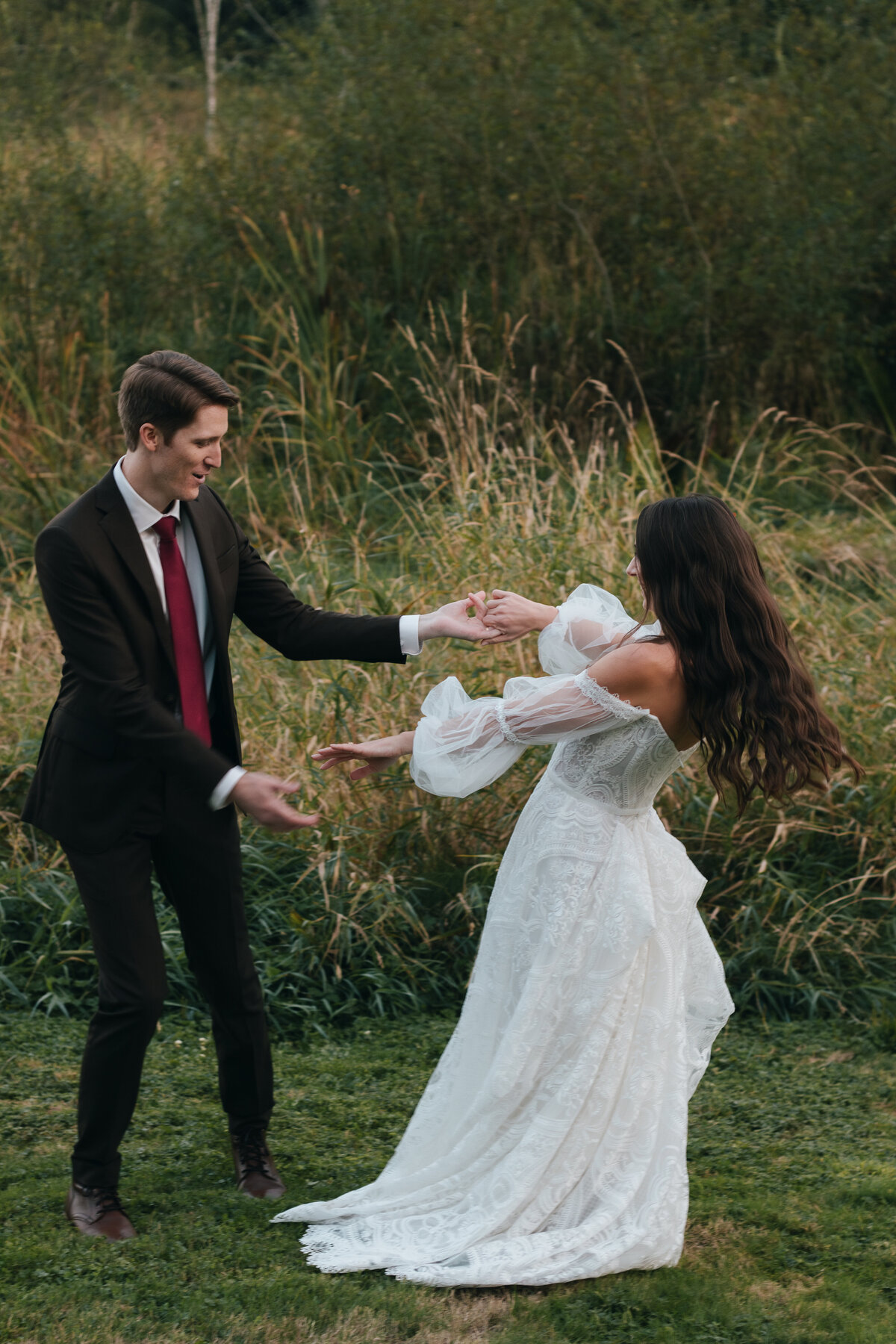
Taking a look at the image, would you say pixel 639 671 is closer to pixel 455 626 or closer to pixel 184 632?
pixel 455 626

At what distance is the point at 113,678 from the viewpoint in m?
2.95

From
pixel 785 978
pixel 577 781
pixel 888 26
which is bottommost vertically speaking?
pixel 785 978

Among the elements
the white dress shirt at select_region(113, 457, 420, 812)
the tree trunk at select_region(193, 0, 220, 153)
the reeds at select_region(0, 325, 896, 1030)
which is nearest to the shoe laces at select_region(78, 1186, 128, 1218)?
the white dress shirt at select_region(113, 457, 420, 812)

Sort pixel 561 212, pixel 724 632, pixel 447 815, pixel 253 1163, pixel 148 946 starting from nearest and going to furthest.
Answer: pixel 724 632
pixel 148 946
pixel 253 1163
pixel 447 815
pixel 561 212

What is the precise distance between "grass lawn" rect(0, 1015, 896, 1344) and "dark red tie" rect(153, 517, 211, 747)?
119 cm

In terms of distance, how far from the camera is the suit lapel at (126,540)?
2.99 meters

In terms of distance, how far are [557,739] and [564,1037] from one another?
668 millimetres

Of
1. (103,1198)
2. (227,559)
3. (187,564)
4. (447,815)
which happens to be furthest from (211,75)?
(103,1198)

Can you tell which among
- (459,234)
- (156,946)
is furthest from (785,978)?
(459,234)

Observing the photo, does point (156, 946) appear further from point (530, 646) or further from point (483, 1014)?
point (530, 646)

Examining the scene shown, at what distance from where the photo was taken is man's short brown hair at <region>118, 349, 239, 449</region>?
2.95 meters

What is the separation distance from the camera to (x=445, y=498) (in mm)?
7488

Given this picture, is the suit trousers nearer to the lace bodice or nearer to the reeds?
the lace bodice

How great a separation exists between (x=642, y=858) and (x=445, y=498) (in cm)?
463
